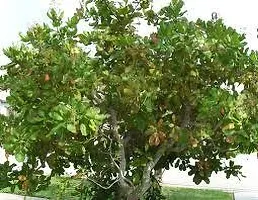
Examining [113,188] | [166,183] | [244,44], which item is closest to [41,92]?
[244,44]

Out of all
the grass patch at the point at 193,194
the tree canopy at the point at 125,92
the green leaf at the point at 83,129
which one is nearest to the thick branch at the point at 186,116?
the tree canopy at the point at 125,92

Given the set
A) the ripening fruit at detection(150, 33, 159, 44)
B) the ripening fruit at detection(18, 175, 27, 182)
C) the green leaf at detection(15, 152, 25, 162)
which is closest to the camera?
the green leaf at detection(15, 152, 25, 162)

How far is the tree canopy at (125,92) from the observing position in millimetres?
3174

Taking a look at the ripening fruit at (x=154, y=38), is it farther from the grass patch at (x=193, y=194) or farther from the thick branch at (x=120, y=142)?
the grass patch at (x=193, y=194)

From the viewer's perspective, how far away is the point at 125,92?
326 centimetres

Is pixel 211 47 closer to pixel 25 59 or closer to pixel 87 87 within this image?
pixel 87 87

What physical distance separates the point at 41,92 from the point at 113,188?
5.52 ft

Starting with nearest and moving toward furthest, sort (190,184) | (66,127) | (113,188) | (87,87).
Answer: (66,127) → (87,87) → (113,188) → (190,184)

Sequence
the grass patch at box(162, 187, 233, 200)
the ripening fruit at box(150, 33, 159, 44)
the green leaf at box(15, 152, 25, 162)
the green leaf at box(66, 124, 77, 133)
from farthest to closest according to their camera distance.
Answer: the grass patch at box(162, 187, 233, 200)
the ripening fruit at box(150, 33, 159, 44)
the green leaf at box(15, 152, 25, 162)
the green leaf at box(66, 124, 77, 133)

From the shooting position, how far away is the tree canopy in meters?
3.17

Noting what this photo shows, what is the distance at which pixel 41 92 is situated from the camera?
3.24m

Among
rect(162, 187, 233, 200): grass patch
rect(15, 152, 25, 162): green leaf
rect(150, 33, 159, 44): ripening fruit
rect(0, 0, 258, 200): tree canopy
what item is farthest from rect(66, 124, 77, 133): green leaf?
rect(162, 187, 233, 200): grass patch

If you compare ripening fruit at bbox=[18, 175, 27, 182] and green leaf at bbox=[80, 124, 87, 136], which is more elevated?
green leaf at bbox=[80, 124, 87, 136]

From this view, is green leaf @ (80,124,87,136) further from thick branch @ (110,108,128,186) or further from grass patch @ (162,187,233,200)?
grass patch @ (162,187,233,200)
